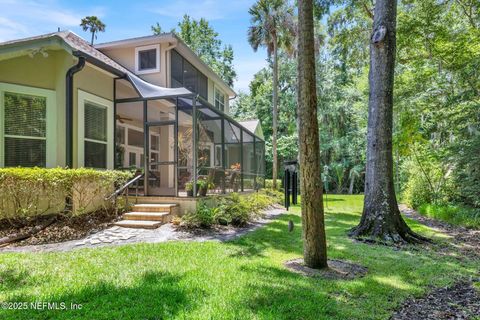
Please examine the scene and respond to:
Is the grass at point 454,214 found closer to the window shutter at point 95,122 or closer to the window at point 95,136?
the window at point 95,136

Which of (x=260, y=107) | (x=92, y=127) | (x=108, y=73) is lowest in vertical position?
(x=92, y=127)

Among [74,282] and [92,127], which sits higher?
[92,127]

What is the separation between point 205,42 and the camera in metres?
29.8

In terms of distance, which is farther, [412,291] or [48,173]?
[48,173]

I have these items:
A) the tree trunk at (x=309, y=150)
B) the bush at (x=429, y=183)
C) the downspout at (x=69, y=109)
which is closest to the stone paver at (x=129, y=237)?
the downspout at (x=69, y=109)

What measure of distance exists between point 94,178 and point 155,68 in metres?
5.97

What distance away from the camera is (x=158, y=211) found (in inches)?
335

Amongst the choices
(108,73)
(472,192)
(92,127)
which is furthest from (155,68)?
(472,192)

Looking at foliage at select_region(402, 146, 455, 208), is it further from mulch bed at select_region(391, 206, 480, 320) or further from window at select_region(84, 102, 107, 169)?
window at select_region(84, 102, 107, 169)

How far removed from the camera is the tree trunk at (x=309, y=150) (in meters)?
4.73

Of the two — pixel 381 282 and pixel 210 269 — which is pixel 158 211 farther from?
pixel 381 282

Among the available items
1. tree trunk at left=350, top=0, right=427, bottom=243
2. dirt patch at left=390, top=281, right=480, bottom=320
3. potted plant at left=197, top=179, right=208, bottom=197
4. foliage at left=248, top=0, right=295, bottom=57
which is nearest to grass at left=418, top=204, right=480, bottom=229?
tree trunk at left=350, top=0, right=427, bottom=243

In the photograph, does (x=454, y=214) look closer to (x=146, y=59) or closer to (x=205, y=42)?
(x=146, y=59)

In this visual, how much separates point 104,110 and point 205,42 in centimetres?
2244
